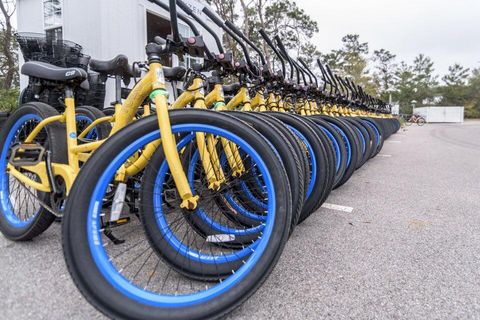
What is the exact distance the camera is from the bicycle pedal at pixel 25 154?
64.6 inches

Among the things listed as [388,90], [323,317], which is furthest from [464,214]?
[388,90]

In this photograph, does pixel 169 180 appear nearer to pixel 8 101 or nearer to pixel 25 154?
pixel 25 154

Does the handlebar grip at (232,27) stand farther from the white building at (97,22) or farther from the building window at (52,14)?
the building window at (52,14)

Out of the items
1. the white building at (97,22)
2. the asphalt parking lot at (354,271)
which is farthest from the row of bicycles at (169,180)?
the white building at (97,22)

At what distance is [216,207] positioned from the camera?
1533 mm

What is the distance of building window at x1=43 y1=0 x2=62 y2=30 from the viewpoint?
5.95m

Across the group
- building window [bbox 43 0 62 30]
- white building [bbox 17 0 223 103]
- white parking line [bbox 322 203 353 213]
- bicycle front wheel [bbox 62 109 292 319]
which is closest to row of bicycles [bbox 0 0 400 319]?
bicycle front wheel [bbox 62 109 292 319]

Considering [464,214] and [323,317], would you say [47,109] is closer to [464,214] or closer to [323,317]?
[323,317]

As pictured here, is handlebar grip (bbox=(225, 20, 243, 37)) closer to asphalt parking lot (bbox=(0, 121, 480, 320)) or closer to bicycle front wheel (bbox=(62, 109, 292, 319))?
bicycle front wheel (bbox=(62, 109, 292, 319))

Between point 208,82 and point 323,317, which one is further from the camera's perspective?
point 208,82

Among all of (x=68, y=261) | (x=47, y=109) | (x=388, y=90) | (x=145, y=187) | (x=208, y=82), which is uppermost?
(x=388, y=90)

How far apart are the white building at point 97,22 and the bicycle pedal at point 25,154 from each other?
3.13 meters

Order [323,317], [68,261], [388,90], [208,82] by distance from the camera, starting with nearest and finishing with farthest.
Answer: [68,261] → [323,317] → [208,82] → [388,90]

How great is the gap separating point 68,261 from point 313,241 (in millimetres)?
1200
